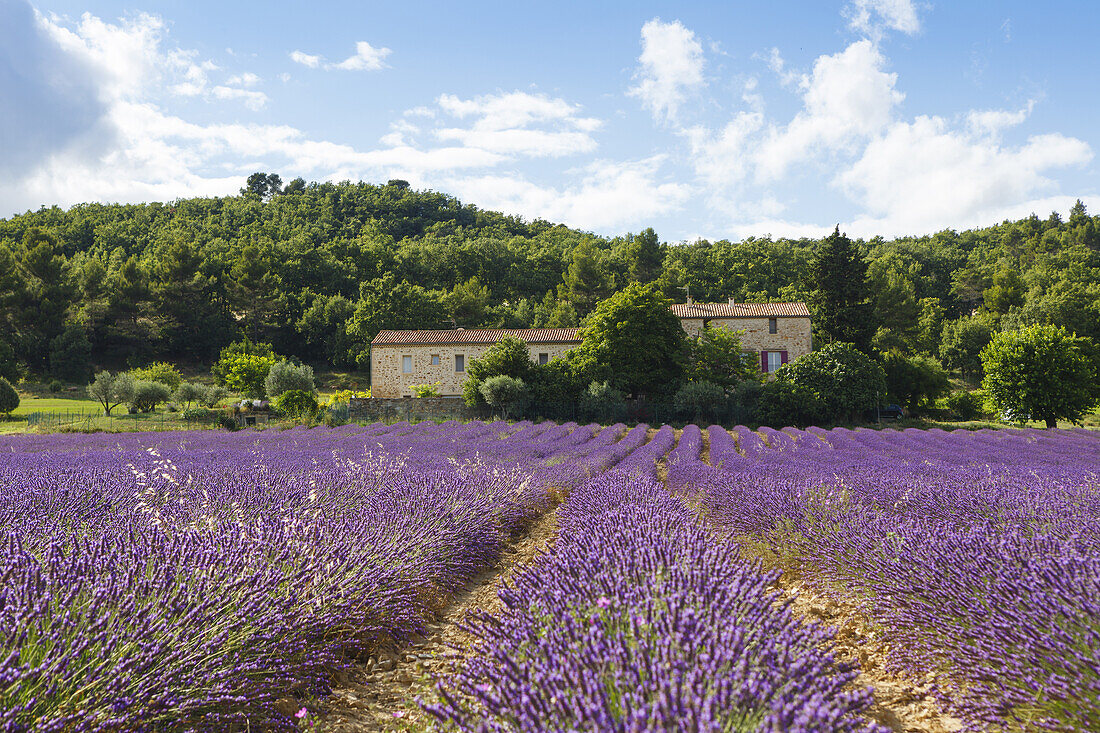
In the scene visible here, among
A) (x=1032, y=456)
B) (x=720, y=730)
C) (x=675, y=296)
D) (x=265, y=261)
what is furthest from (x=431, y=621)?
(x=265, y=261)

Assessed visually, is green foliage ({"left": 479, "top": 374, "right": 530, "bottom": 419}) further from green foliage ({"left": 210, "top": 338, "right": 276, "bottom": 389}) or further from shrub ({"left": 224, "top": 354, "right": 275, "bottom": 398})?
green foliage ({"left": 210, "top": 338, "right": 276, "bottom": 389})

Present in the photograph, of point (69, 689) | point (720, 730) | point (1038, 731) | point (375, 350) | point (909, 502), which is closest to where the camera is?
point (720, 730)

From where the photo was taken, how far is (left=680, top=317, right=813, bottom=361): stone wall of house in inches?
1091

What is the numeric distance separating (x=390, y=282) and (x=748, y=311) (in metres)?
25.5

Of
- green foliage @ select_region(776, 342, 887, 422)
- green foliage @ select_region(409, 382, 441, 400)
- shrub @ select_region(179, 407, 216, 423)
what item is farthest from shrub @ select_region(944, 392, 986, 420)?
shrub @ select_region(179, 407, 216, 423)

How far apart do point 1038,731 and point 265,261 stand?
51378 mm

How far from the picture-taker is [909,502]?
4328 millimetres

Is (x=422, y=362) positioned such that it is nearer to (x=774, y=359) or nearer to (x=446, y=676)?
(x=774, y=359)

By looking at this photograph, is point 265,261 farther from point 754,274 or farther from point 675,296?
point 754,274

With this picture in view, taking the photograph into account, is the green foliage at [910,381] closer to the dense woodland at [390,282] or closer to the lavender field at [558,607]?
the dense woodland at [390,282]

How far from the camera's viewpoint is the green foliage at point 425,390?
26.6m

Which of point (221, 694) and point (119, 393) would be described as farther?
point (119, 393)

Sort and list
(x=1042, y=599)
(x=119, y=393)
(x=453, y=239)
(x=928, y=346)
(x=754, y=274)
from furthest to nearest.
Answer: (x=453, y=239) < (x=754, y=274) < (x=928, y=346) < (x=119, y=393) < (x=1042, y=599)

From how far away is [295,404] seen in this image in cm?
2211
